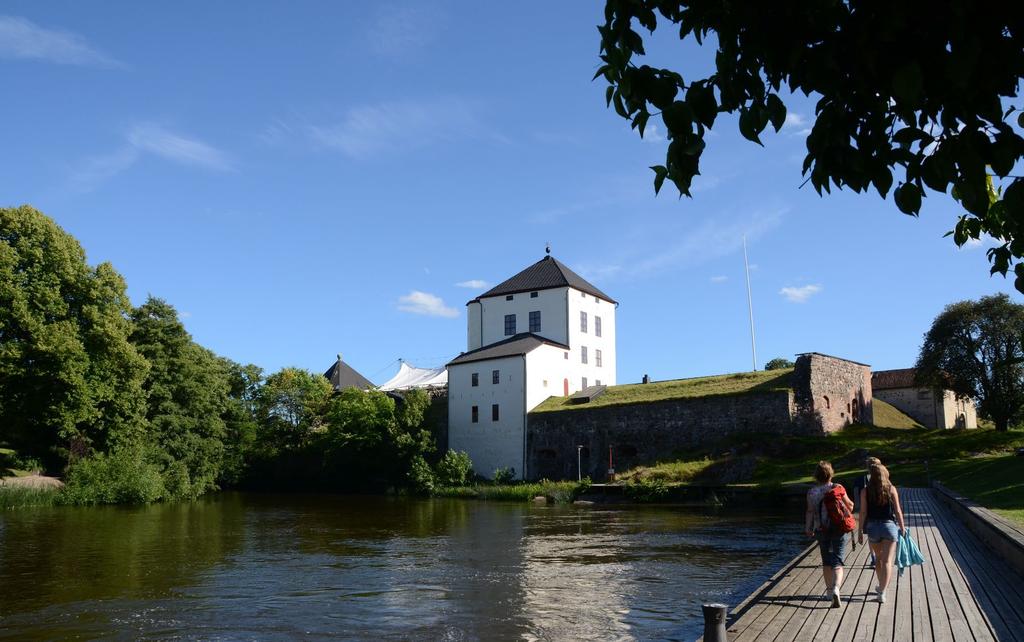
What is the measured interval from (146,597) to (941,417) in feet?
163

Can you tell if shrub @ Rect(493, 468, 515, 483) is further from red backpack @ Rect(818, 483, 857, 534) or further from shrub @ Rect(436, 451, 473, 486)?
red backpack @ Rect(818, 483, 857, 534)

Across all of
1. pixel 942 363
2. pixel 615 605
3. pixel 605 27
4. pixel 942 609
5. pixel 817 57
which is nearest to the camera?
pixel 817 57

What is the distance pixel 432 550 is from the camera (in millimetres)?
18625

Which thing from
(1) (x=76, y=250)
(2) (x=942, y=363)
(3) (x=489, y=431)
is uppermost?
(1) (x=76, y=250)

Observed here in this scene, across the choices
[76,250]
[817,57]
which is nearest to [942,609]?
[817,57]

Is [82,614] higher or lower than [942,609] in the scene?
lower

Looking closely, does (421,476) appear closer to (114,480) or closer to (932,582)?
(114,480)

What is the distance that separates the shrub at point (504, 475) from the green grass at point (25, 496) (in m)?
21.4

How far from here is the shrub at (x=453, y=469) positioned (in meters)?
43.2

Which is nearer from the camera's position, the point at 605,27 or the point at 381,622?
the point at 605,27

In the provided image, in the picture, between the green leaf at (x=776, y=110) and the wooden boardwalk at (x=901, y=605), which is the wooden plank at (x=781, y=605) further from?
the green leaf at (x=776, y=110)

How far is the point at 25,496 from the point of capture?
31.2 m

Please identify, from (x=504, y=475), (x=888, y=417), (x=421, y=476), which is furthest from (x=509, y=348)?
(x=888, y=417)

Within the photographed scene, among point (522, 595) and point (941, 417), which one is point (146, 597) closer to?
point (522, 595)
